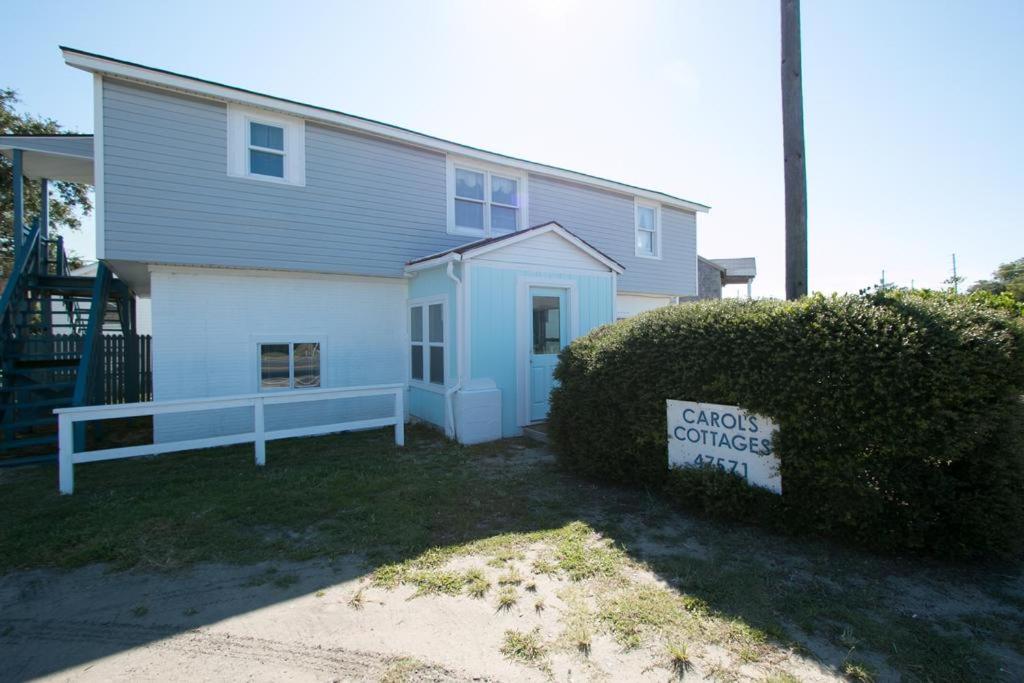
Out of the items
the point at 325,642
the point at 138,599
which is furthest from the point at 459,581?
the point at 138,599

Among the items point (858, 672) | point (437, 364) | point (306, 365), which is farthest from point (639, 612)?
point (306, 365)

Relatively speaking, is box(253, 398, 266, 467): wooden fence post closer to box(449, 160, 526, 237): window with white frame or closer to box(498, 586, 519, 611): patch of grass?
box(498, 586, 519, 611): patch of grass

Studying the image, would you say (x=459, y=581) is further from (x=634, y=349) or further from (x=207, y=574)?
(x=634, y=349)

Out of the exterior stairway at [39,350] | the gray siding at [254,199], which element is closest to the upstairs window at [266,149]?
the gray siding at [254,199]

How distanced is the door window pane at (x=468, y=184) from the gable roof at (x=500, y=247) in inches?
73.8

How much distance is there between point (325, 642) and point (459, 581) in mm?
943

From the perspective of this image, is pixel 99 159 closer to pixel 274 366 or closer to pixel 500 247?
pixel 274 366

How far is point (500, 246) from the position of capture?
7.91 metres

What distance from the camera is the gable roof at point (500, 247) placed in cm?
764

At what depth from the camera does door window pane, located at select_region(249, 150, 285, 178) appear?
784 centimetres

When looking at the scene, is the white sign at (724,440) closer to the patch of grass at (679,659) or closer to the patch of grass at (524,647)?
the patch of grass at (679,659)

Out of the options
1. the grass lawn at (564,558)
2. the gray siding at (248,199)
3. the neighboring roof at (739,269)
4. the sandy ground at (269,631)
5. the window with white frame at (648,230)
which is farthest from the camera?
the neighboring roof at (739,269)

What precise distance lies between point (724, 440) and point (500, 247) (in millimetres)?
4741

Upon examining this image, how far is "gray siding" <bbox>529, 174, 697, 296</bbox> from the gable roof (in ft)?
7.15
